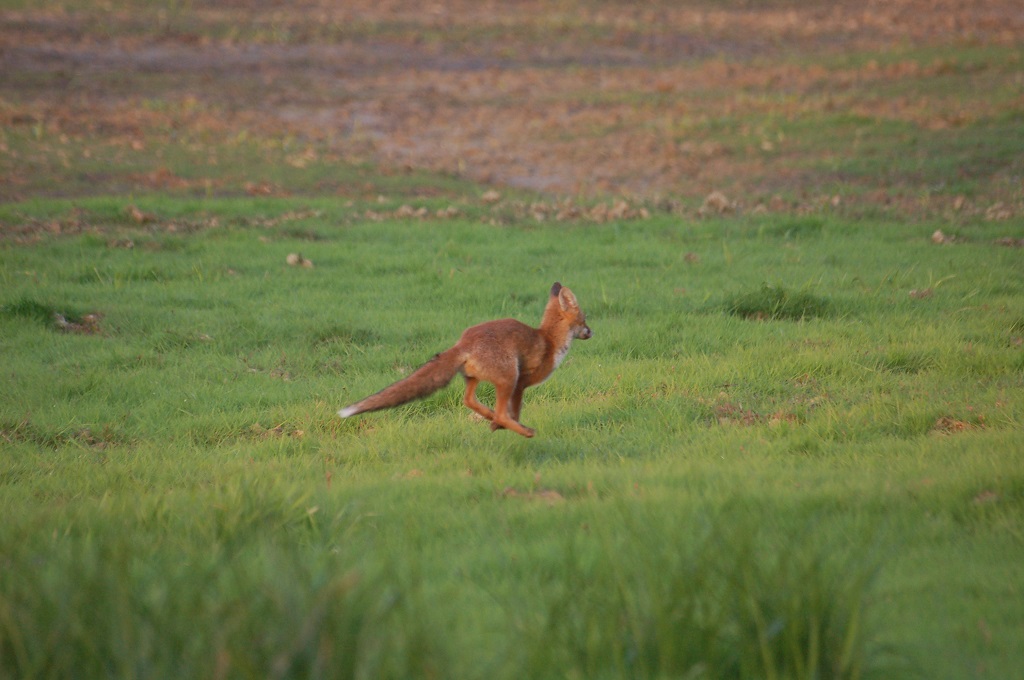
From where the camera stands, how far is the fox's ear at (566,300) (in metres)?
6.95

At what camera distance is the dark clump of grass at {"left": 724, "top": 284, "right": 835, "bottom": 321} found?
10281mm

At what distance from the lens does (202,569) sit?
4.26 m

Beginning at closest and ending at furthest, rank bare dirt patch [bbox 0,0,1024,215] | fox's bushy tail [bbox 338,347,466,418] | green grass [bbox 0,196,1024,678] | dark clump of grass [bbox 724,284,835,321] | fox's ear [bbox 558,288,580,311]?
green grass [bbox 0,196,1024,678], fox's bushy tail [bbox 338,347,466,418], fox's ear [bbox 558,288,580,311], dark clump of grass [bbox 724,284,835,321], bare dirt patch [bbox 0,0,1024,215]

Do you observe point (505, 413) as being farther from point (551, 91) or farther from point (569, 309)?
point (551, 91)

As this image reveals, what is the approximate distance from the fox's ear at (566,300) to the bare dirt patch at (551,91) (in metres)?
10.1

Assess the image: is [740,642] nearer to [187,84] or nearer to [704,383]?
[704,383]

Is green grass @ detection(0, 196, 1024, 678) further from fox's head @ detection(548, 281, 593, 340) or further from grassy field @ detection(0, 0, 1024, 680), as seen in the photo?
fox's head @ detection(548, 281, 593, 340)

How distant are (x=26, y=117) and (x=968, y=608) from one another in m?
20.7

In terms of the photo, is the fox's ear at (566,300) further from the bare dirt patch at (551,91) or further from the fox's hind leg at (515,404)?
the bare dirt patch at (551,91)

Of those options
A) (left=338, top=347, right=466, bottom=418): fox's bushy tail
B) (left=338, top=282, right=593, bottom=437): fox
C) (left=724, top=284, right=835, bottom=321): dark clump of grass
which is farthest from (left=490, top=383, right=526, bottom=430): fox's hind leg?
(left=724, top=284, right=835, bottom=321): dark clump of grass

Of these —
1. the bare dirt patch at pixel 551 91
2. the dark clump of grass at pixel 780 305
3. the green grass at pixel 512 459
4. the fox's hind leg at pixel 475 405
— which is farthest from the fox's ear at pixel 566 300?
the bare dirt patch at pixel 551 91

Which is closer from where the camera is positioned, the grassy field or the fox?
the grassy field

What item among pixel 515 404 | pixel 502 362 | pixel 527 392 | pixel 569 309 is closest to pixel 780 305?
pixel 527 392

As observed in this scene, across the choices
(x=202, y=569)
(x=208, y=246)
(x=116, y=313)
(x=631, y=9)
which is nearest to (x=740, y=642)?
(x=202, y=569)
